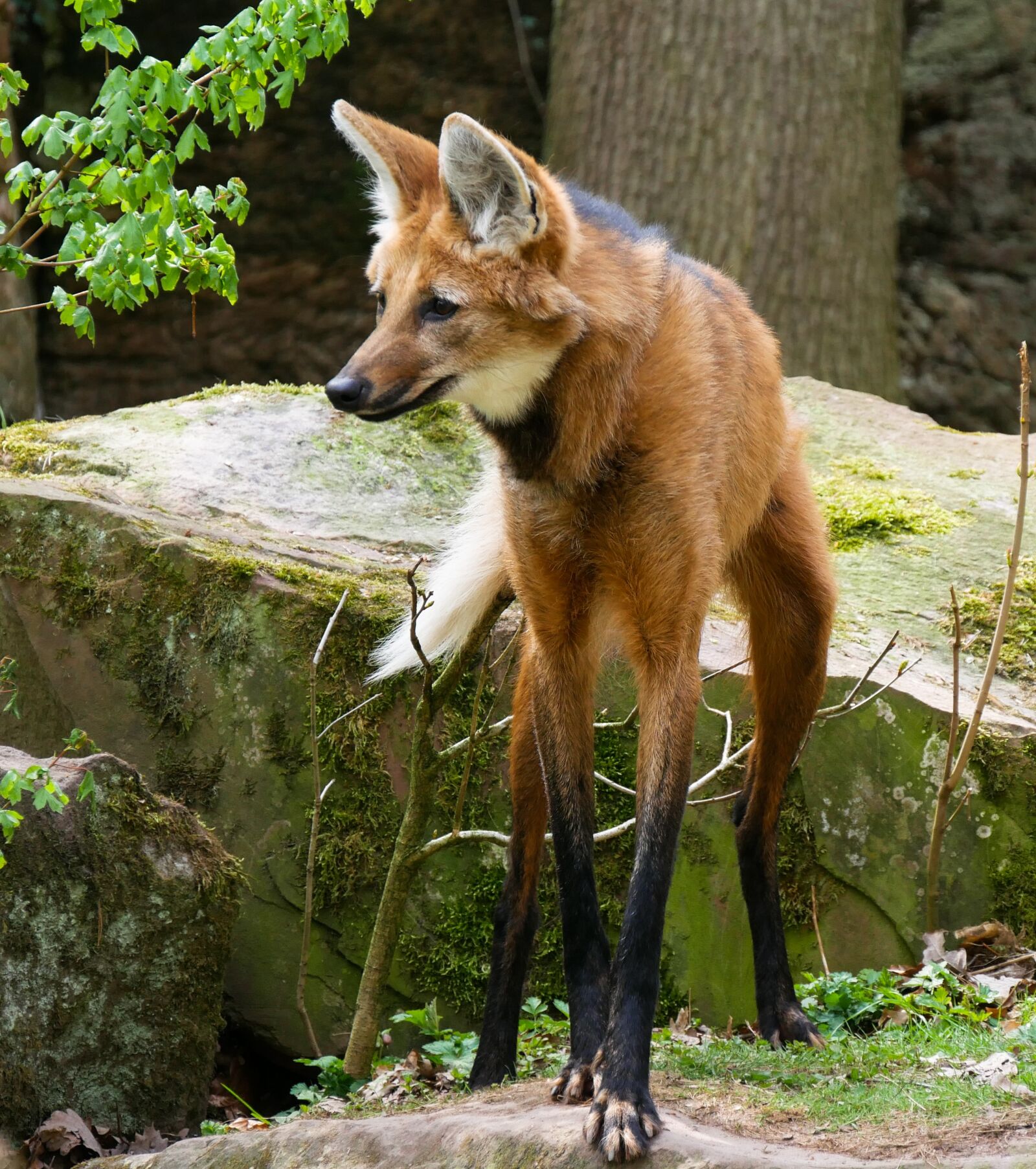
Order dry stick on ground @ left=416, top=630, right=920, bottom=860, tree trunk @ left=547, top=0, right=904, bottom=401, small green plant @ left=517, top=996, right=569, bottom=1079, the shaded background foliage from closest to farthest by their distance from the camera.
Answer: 1. small green plant @ left=517, top=996, right=569, bottom=1079
2. dry stick on ground @ left=416, top=630, right=920, bottom=860
3. tree trunk @ left=547, top=0, right=904, bottom=401
4. the shaded background foliage

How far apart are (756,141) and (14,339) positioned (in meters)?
4.52

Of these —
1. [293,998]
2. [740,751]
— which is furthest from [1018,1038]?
[293,998]

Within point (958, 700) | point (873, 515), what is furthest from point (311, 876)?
point (873, 515)

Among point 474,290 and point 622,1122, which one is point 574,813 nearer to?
point 622,1122

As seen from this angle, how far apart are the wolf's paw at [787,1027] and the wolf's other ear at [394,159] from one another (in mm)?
2112

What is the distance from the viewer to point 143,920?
3.21 m

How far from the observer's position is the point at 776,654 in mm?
3475

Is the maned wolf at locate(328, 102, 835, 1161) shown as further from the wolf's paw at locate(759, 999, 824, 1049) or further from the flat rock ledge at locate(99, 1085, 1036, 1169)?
the flat rock ledge at locate(99, 1085, 1036, 1169)

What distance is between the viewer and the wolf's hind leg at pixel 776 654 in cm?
339

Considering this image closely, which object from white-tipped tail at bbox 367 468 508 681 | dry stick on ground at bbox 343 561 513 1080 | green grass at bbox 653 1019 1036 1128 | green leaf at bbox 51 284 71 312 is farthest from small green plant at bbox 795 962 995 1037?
green leaf at bbox 51 284 71 312

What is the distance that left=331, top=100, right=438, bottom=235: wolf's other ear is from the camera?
2.78m

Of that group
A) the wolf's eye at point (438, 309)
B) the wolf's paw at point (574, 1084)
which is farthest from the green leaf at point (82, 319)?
the wolf's paw at point (574, 1084)

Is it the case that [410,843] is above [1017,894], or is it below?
above

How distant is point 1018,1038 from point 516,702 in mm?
1352
